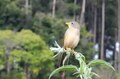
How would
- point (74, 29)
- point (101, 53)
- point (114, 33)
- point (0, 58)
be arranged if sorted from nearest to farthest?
point (74, 29)
point (0, 58)
point (101, 53)
point (114, 33)

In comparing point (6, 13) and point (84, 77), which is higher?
point (84, 77)

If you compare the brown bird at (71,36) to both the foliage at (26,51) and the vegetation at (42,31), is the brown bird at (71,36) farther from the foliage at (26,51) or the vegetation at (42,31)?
the foliage at (26,51)

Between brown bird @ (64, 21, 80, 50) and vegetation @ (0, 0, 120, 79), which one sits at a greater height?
brown bird @ (64, 21, 80, 50)

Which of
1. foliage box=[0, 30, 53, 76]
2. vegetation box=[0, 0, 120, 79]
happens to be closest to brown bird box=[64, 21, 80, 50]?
vegetation box=[0, 0, 120, 79]

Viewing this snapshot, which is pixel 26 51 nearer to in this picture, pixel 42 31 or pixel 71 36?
pixel 42 31

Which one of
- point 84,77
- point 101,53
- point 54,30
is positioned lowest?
point 101,53

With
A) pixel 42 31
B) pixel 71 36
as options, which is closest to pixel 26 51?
pixel 42 31

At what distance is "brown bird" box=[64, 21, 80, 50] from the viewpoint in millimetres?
1949

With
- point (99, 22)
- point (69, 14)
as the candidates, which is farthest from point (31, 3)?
point (99, 22)

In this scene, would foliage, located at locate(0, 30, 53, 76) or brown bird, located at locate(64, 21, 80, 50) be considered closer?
brown bird, located at locate(64, 21, 80, 50)

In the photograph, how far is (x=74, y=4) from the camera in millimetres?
35281

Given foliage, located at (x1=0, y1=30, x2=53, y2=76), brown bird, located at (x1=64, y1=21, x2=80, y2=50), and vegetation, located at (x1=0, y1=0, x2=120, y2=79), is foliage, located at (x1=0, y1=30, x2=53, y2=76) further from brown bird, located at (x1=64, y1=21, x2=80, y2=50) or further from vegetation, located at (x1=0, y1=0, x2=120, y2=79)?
brown bird, located at (x1=64, y1=21, x2=80, y2=50)

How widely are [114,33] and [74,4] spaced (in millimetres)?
4008

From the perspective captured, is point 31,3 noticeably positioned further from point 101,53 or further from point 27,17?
point 101,53
